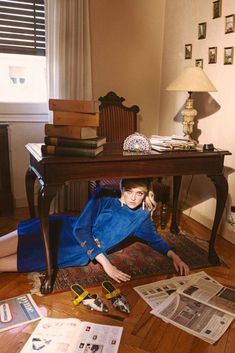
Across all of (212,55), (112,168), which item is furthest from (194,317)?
(212,55)

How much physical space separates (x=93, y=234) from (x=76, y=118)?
2.28 feet

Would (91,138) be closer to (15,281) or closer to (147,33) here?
(15,281)

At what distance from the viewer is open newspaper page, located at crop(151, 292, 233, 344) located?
1.57 metres

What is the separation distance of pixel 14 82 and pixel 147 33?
1402 millimetres

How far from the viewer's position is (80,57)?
2949mm

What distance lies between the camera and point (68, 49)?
2.88m

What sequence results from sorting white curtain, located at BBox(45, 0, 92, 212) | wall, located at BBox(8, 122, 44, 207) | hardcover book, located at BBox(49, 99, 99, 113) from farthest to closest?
wall, located at BBox(8, 122, 44, 207) < white curtain, located at BBox(45, 0, 92, 212) < hardcover book, located at BBox(49, 99, 99, 113)

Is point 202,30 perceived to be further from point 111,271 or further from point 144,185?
point 111,271

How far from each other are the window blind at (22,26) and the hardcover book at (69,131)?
1592 mm

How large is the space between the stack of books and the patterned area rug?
783 mm

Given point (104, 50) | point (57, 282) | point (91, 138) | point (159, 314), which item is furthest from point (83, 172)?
point (104, 50)

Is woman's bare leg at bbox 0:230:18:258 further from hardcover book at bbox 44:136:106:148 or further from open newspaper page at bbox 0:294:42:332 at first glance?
hardcover book at bbox 44:136:106:148

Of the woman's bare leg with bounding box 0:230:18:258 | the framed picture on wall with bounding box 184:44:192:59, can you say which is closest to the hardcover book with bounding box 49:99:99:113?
the woman's bare leg with bounding box 0:230:18:258

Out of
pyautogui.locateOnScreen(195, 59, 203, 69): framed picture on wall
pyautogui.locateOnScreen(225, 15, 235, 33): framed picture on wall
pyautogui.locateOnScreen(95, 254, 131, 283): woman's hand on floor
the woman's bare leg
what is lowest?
pyautogui.locateOnScreen(95, 254, 131, 283): woman's hand on floor
